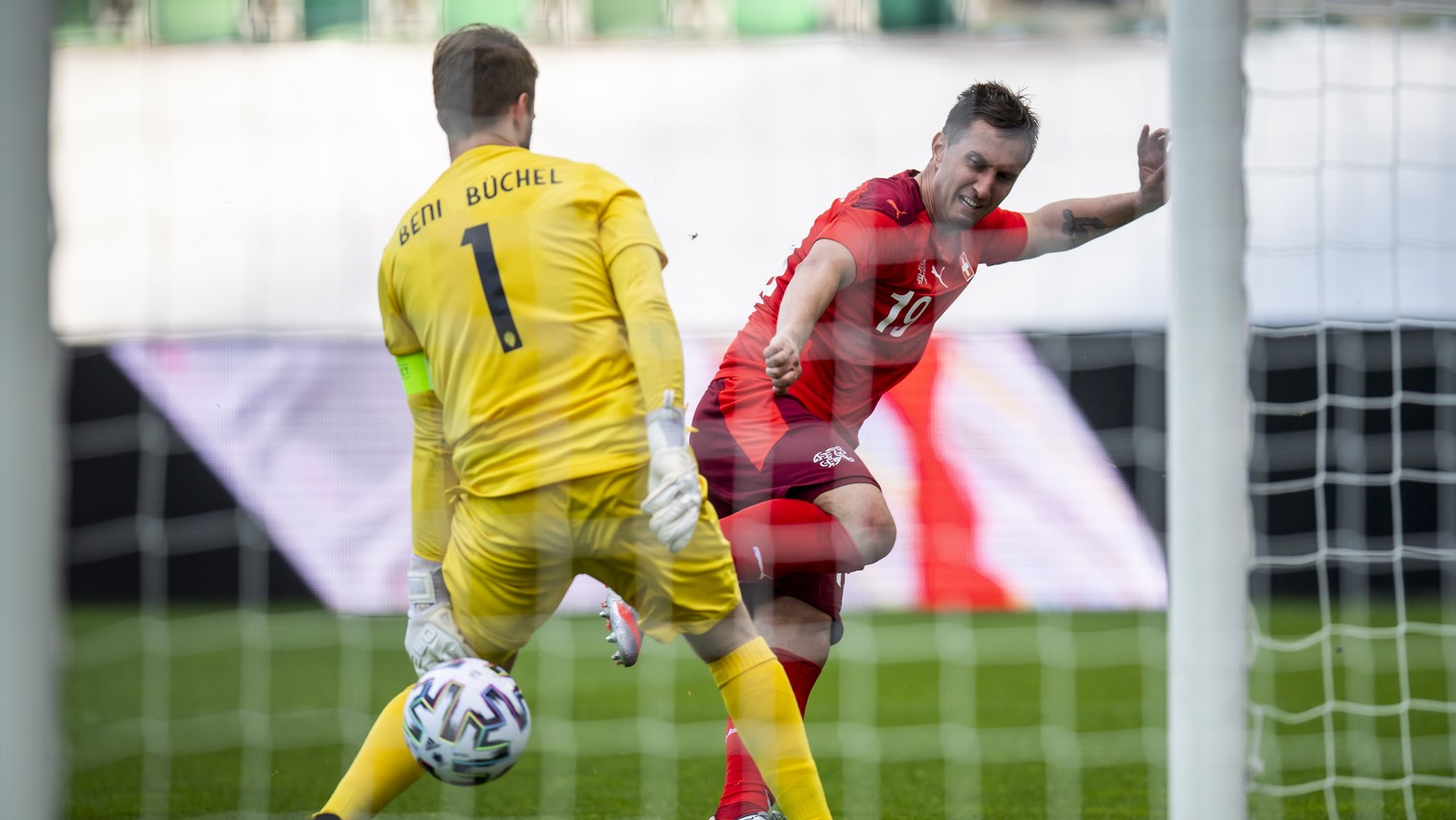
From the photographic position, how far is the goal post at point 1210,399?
189cm

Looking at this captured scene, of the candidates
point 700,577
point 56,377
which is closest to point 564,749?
point 700,577

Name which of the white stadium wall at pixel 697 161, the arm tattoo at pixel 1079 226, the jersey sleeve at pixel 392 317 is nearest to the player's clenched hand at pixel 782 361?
the jersey sleeve at pixel 392 317

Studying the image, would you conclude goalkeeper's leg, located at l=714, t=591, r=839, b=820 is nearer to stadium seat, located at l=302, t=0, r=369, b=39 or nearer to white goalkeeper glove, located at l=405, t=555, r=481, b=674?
white goalkeeper glove, located at l=405, t=555, r=481, b=674

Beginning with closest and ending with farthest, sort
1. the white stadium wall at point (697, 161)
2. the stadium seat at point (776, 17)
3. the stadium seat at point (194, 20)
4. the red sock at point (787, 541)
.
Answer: the red sock at point (787, 541), the stadium seat at point (194, 20), the white stadium wall at point (697, 161), the stadium seat at point (776, 17)

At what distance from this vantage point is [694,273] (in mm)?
6316

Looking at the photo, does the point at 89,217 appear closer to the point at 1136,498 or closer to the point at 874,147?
the point at 874,147

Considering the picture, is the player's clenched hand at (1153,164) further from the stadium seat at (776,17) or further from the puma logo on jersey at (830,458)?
the stadium seat at (776,17)

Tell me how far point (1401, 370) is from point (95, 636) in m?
7.06

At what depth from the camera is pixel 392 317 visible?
2.31 m

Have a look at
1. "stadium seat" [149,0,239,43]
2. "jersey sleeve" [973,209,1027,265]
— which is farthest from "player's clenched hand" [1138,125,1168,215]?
"stadium seat" [149,0,239,43]

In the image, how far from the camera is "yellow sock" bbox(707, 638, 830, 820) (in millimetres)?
2271

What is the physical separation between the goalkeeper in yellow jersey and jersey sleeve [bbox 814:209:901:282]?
21.4 inches

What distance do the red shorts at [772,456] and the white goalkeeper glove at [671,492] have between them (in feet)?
2.25

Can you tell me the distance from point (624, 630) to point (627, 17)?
3631 millimetres
